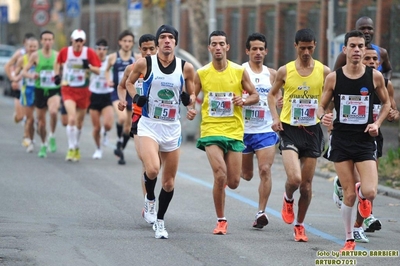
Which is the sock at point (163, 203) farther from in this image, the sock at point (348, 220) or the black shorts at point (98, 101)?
the black shorts at point (98, 101)

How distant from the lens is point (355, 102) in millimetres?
9984

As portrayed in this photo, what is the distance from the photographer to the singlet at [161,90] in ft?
35.1

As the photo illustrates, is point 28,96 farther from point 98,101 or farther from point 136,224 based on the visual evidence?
point 136,224

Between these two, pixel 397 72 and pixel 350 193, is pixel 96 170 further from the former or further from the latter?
pixel 397 72

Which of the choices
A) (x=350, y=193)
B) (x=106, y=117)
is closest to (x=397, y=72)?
(x=106, y=117)

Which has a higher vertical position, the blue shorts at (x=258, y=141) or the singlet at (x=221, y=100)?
the singlet at (x=221, y=100)

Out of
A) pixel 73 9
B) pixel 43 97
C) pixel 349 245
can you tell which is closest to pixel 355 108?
pixel 349 245

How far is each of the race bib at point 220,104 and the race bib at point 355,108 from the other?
1453mm

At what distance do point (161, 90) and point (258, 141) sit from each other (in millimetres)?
1581

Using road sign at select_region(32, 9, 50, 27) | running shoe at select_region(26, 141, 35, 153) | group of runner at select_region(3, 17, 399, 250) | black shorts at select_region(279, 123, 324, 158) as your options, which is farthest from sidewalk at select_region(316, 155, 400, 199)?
road sign at select_region(32, 9, 50, 27)

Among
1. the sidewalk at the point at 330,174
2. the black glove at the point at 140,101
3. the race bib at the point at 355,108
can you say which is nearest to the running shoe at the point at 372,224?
the race bib at the point at 355,108

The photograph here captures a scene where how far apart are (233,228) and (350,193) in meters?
1.88

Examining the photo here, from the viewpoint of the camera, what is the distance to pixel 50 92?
63.8 ft

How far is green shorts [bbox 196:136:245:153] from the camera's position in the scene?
435 inches
